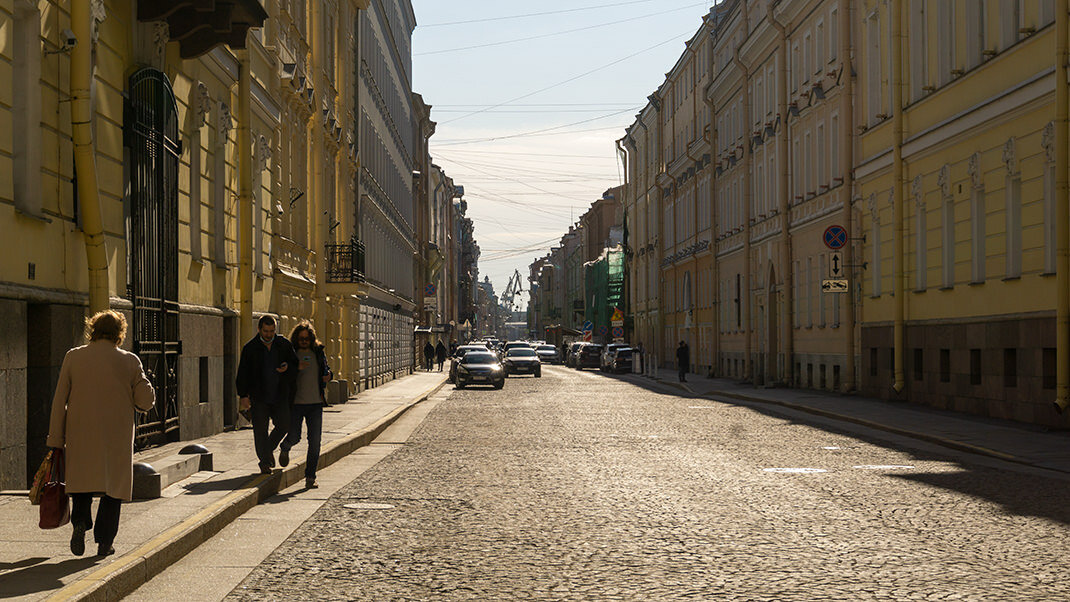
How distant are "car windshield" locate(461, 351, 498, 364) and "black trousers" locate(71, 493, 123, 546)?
38.1 meters

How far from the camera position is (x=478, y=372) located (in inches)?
1801

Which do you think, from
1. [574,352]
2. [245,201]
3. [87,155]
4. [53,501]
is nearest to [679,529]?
[53,501]

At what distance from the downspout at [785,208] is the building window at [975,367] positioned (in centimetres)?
1598

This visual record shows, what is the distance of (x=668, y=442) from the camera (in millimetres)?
20250

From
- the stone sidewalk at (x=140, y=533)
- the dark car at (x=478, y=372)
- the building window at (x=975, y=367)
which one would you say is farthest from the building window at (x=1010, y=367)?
the dark car at (x=478, y=372)

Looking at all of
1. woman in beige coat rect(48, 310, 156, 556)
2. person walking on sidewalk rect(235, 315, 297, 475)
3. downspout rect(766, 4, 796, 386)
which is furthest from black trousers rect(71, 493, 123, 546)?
downspout rect(766, 4, 796, 386)

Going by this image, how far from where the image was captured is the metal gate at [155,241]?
15805 mm

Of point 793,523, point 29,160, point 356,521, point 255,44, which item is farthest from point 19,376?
point 255,44

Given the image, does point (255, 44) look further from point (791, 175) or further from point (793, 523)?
point (791, 175)

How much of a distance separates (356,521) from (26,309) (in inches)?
143

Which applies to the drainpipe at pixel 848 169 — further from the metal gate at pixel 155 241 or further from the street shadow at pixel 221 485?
the street shadow at pixel 221 485

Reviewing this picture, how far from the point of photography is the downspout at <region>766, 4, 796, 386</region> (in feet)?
137

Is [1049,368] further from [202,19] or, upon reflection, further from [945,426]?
[202,19]

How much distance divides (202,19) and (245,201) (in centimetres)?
517
